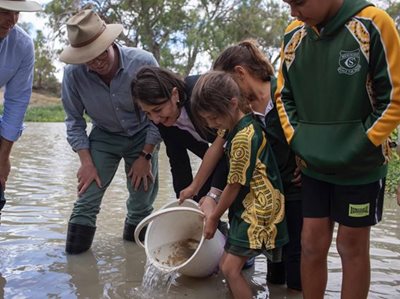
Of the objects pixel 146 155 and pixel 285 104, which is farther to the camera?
pixel 146 155

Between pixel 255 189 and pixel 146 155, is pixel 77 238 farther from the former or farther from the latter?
pixel 255 189

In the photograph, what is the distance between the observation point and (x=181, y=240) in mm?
3254

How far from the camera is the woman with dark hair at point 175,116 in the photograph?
2889mm

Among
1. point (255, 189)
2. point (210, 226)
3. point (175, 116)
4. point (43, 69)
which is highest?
point (175, 116)

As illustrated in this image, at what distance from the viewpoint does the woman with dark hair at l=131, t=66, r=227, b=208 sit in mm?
2889

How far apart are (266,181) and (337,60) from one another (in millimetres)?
726

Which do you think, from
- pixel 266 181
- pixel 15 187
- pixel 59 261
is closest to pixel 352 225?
pixel 266 181

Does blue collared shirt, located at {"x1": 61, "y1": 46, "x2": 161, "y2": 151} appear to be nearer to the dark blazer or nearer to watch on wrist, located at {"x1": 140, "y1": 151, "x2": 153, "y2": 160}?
watch on wrist, located at {"x1": 140, "y1": 151, "x2": 153, "y2": 160}

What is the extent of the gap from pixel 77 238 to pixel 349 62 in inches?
86.6

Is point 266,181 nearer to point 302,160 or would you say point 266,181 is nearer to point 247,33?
point 302,160

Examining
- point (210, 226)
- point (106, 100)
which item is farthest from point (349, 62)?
point (106, 100)

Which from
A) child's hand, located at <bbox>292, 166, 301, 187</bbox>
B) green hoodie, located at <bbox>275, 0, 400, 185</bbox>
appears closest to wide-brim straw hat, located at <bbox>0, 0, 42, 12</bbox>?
green hoodie, located at <bbox>275, 0, 400, 185</bbox>

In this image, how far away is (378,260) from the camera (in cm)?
343

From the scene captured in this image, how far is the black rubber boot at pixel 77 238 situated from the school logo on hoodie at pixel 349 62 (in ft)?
6.97
